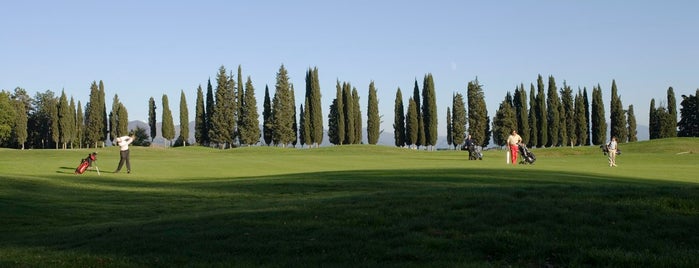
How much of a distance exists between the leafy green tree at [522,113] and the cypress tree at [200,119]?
47.8m

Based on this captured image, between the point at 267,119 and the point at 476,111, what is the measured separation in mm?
32381

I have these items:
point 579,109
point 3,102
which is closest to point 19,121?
point 3,102

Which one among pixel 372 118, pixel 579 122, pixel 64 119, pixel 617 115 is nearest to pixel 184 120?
pixel 64 119

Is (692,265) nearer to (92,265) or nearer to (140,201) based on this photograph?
(92,265)

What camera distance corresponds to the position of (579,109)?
309 feet

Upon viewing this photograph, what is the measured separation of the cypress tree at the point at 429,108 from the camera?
93.3m

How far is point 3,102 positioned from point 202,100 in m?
27.1

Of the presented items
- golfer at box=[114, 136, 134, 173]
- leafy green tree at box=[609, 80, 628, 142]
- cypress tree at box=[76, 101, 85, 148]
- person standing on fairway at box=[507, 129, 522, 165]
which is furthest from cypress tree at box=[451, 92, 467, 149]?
golfer at box=[114, 136, 134, 173]

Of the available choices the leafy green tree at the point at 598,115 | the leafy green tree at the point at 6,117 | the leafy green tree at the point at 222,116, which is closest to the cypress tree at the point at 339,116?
the leafy green tree at the point at 222,116

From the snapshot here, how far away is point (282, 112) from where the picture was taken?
87938 mm

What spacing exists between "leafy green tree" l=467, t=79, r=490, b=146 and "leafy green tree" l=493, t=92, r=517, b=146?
2.00 meters

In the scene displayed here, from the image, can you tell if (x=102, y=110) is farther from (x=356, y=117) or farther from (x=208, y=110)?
(x=356, y=117)

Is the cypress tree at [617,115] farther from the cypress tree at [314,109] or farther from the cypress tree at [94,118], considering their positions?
the cypress tree at [94,118]

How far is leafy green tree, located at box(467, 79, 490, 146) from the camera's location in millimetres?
96062
